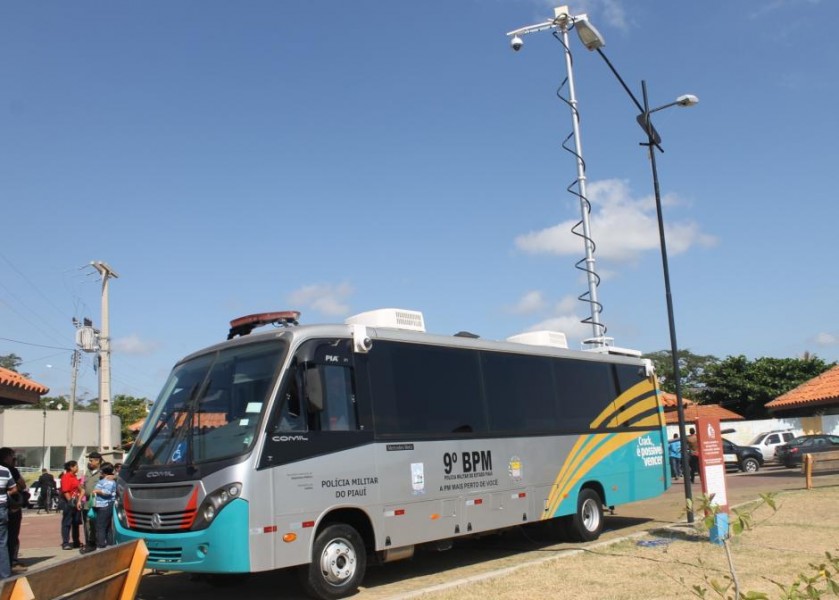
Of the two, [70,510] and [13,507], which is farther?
[70,510]

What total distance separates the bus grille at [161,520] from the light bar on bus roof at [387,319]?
3463 millimetres

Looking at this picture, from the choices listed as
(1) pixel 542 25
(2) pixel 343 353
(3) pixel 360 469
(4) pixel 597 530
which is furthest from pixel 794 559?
(1) pixel 542 25

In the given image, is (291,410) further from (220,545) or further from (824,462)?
(824,462)

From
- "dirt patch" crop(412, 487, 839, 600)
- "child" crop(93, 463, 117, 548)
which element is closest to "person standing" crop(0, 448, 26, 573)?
"child" crop(93, 463, 117, 548)

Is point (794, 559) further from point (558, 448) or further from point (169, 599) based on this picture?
point (169, 599)

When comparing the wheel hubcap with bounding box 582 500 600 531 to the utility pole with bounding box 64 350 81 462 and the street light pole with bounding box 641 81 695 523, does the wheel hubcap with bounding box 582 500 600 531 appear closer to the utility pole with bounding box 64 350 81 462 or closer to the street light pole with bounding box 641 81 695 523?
the street light pole with bounding box 641 81 695 523

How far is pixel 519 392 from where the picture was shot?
12164 millimetres

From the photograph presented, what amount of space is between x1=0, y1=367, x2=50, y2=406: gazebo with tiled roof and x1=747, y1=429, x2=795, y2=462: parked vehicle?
2958 centimetres

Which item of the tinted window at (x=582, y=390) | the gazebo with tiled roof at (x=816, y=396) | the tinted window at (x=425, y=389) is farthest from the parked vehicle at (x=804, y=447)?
the tinted window at (x=425, y=389)

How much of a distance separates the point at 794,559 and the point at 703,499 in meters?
5.13

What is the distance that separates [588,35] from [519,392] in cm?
682

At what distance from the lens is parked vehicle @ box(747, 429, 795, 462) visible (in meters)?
33.9

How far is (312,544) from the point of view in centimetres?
870

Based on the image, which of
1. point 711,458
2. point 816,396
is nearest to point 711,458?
point 711,458
